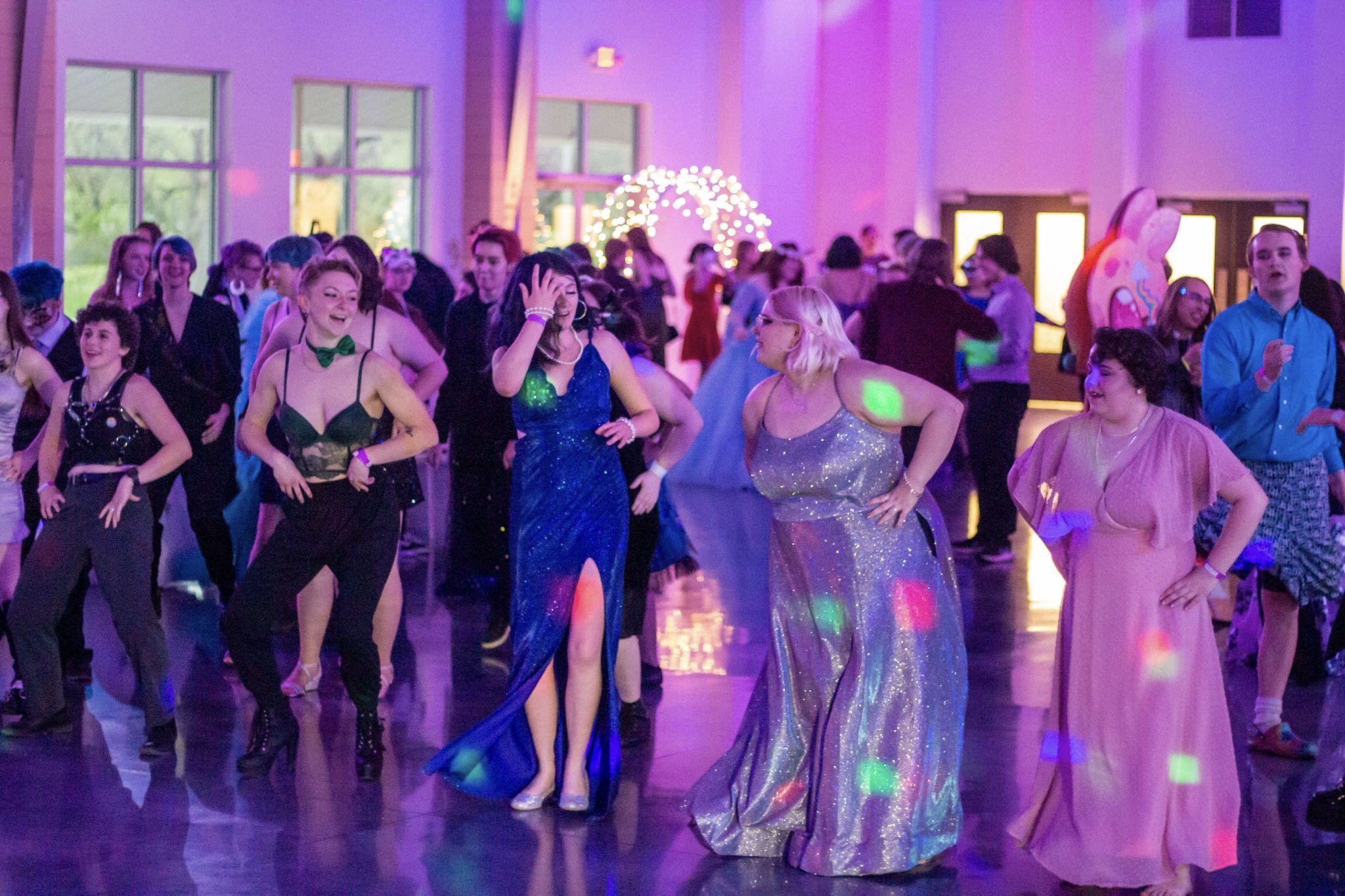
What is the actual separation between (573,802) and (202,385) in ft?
9.56

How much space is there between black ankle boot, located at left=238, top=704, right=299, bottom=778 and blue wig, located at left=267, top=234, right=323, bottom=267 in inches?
83.2

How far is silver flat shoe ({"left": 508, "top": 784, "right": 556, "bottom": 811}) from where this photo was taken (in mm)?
5129

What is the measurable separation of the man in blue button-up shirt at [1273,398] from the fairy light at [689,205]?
43.8 ft

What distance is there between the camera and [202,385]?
7195 mm

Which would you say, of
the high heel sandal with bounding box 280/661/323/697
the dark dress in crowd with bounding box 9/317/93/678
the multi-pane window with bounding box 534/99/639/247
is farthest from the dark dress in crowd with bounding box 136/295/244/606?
the multi-pane window with bounding box 534/99/639/247

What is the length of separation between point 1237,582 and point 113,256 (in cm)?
510

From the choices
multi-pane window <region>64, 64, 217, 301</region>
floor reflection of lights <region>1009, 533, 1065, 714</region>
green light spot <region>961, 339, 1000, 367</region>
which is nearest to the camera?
floor reflection of lights <region>1009, 533, 1065, 714</region>

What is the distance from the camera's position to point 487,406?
7461 mm

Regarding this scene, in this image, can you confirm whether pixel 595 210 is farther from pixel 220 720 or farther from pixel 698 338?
pixel 220 720

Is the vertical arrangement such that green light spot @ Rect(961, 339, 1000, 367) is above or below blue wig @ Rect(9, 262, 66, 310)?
below

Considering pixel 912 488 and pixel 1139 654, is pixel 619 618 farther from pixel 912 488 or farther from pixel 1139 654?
pixel 1139 654

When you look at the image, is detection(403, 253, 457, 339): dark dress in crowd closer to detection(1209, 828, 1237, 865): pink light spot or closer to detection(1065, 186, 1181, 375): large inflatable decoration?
detection(1065, 186, 1181, 375): large inflatable decoration

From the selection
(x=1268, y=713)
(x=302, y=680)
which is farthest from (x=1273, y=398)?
(x=302, y=680)

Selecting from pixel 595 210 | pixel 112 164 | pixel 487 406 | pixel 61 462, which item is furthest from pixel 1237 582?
pixel 595 210
